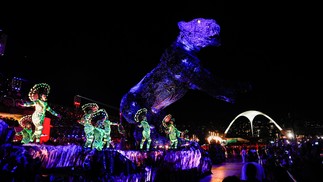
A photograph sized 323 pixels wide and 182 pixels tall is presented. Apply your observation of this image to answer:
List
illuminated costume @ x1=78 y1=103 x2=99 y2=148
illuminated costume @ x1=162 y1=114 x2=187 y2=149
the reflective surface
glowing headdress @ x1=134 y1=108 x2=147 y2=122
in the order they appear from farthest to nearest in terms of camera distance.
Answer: illuminated costume @ x1=162 y1=114 x2=187 y2=149 < glowing headdress @ x1=134 y1=108 x2=147 y2=122 < the reflective surface < illuminated costume @ x1=78 y1=103 x2=99 y2=148

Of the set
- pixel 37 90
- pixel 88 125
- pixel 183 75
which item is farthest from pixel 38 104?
pixel 183 75

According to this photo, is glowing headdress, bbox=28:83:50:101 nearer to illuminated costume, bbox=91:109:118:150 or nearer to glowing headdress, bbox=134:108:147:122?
illuminated costume, bbox=91:109:118:150

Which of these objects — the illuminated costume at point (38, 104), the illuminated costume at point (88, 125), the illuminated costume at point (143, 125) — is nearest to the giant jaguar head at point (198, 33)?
the illuminated costume at point (143, 125)

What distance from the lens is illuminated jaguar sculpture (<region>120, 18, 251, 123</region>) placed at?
9.02 m

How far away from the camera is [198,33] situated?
8.96m

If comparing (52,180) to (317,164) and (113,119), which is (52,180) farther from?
(113,119)

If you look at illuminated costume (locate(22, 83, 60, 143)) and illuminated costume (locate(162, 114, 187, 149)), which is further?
illuminated costume (locate(162, 114, 187, 149))

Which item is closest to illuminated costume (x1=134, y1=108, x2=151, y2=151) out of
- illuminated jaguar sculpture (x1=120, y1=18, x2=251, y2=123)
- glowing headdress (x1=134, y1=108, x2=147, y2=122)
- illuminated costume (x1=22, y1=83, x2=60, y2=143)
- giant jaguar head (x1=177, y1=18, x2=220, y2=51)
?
glowing headdress (x1=134, y1=108, x2=147, y2=122)

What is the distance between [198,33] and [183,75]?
1863 millimetres

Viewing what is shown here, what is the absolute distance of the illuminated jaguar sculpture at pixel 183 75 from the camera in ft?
29.6

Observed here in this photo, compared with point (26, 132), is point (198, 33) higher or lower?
higher

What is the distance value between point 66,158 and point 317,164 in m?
6.01

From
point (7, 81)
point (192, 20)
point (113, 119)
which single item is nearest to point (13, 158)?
point (192, 20)

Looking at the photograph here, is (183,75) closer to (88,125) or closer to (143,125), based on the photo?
(143,125)
